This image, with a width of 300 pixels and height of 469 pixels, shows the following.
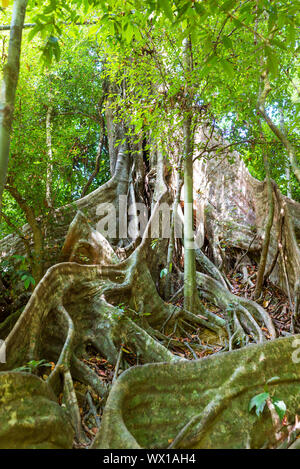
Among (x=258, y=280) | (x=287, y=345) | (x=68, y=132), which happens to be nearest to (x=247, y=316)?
(x=258, y=280)

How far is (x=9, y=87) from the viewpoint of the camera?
A: 188 centimetres

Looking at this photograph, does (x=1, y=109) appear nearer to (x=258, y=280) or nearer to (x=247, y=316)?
(x=247, y=316)

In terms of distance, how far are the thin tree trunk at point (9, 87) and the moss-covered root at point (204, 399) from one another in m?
1.46

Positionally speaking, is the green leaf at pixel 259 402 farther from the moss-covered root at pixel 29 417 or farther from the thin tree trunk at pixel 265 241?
the thin tree trunk at pixel 265 241

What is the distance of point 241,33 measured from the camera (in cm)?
421

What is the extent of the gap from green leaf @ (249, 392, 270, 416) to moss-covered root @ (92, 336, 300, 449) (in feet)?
0.15

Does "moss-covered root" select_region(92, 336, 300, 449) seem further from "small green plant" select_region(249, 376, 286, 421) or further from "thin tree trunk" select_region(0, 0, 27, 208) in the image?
"thin tree trunk" select_region(0, 0, 27, 208)

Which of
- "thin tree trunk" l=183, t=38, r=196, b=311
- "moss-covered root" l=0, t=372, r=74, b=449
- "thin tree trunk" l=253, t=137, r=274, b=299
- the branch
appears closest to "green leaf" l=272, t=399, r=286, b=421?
"moss-covered root" l=0, t=372, r=74, b=449

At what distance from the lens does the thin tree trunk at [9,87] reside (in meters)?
1.79

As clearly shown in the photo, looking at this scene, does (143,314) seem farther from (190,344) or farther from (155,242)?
(155,242)

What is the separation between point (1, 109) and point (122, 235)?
456cm

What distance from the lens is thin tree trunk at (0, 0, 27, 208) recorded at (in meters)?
1.79

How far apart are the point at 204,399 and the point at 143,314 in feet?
6.34

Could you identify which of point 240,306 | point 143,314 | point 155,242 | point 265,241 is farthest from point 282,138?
point 143,314
